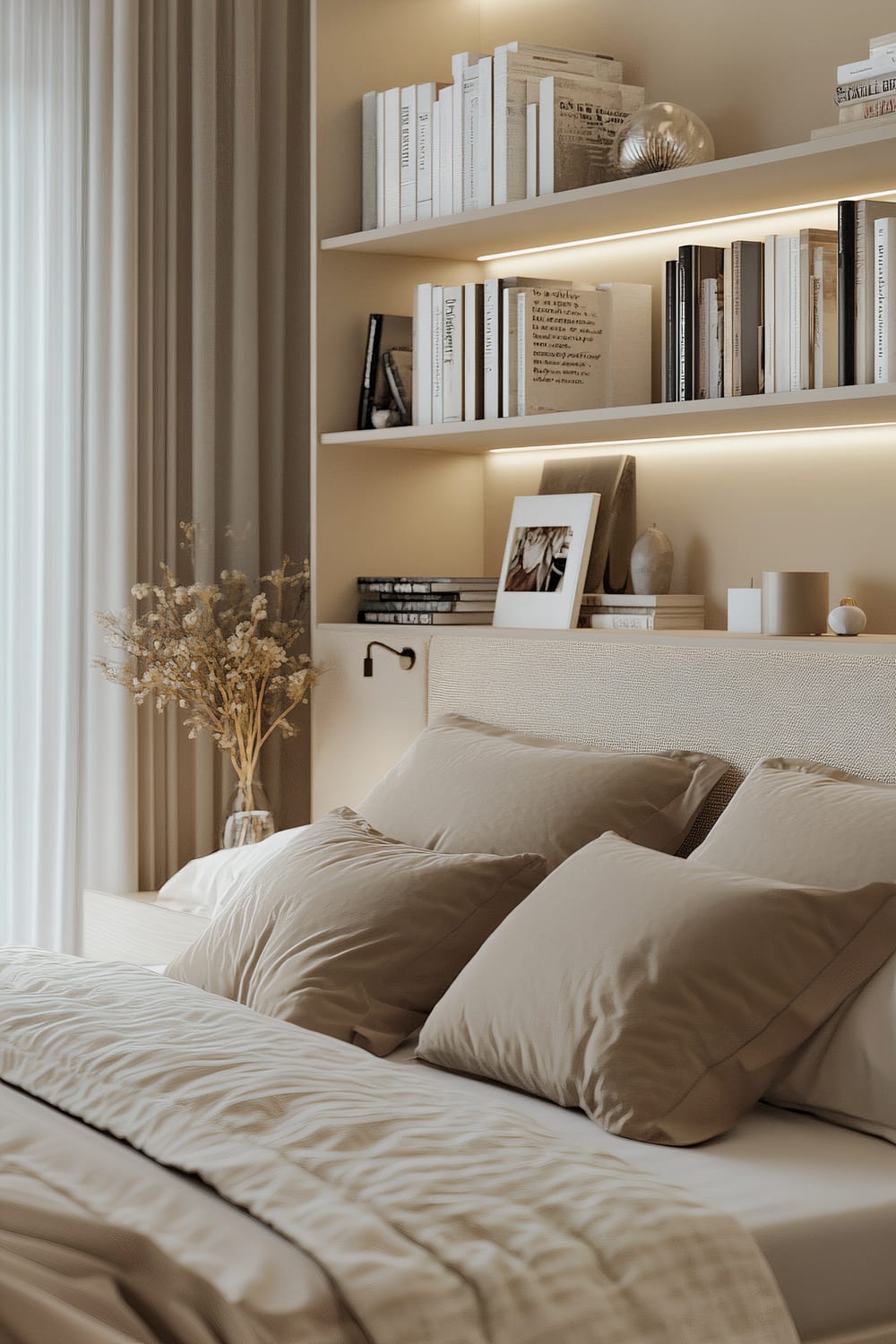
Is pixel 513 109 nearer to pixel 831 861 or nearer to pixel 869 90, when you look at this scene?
pixel 869 90

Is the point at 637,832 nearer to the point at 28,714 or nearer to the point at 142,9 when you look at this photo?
the point at 28,714

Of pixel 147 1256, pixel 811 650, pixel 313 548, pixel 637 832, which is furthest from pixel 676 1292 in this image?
pixel 313 548

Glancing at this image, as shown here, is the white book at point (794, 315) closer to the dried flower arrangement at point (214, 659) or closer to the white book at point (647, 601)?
the white book at point (647, 601)

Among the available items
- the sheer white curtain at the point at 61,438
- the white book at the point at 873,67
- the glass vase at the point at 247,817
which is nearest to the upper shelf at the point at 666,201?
the white book at the point at 873,67

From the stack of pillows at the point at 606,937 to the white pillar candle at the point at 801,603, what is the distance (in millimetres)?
267

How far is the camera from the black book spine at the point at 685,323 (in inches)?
110

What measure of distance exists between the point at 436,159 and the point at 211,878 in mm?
1534

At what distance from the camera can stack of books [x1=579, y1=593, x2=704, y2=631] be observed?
119 inches

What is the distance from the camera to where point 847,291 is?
256cm

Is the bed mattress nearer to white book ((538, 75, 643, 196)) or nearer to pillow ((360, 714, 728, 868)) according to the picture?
pillow ((360, 714, 728, 868))

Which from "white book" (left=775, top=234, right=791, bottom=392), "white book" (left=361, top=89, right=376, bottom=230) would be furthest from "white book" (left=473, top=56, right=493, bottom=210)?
"white book" (left=775, top=234, right=791, bottom=392)

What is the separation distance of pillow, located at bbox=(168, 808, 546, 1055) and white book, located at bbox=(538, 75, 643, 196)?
4.49 ft

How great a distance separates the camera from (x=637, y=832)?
2514 mm

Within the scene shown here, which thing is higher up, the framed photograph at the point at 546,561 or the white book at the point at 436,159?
the white book at the point at 436,159
